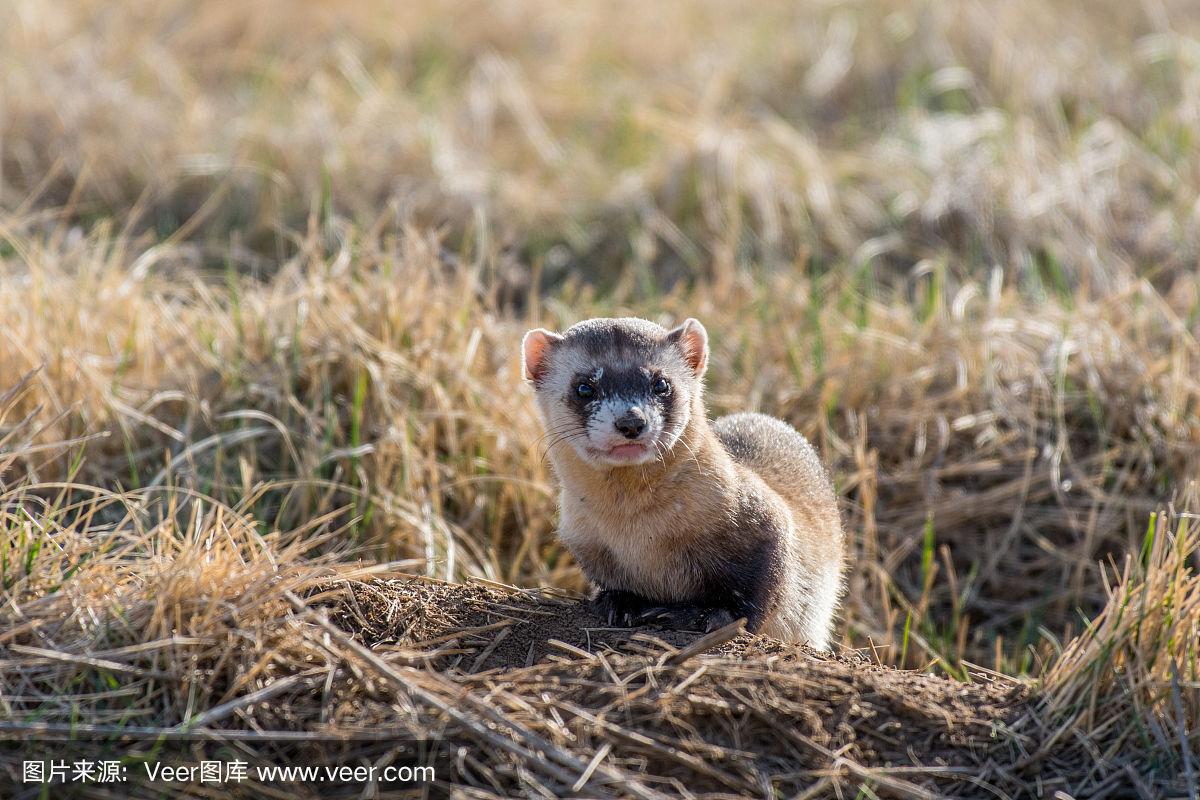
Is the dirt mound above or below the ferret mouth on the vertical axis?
below

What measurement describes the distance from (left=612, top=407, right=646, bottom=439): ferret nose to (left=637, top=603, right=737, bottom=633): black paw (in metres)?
0.60

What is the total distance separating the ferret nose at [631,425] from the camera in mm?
4031

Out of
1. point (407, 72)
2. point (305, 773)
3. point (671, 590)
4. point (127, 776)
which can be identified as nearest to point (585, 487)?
point (671, 590)

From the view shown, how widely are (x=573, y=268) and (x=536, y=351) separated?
3260 mm

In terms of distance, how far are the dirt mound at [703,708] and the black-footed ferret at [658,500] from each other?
0.88ft

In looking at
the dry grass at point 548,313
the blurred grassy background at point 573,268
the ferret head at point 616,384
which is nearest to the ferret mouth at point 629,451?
the ferret head at point 616,384

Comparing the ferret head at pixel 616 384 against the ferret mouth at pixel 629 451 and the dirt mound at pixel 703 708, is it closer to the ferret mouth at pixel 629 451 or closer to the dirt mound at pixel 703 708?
the ferret mouth at pixel 629 451

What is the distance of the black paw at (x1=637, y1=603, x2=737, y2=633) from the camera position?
13.5 feet

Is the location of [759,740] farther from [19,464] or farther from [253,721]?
[19,464]

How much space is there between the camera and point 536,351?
466 cm

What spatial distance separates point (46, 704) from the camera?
10.8ft

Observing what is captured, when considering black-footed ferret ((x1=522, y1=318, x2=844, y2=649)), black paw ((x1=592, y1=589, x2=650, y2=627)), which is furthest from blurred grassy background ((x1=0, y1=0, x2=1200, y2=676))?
black paw ((x1=592, y1=589, x2=650, y2=627))

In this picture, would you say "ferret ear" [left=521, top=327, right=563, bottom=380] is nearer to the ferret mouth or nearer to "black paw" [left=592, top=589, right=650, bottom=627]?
the ferret mouth

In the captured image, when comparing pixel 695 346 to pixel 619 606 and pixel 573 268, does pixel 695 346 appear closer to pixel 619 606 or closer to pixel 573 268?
pixel 619 606
